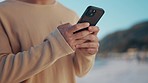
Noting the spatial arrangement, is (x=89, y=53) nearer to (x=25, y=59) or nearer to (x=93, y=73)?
(x=25, y=59)

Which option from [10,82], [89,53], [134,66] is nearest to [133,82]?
[134,66]

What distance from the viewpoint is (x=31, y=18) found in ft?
1.59

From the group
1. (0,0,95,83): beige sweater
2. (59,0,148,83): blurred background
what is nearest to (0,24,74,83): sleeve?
(0,0,95,83): beige sweater

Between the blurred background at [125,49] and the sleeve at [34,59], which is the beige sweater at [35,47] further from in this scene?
the blurred background at [125,49]

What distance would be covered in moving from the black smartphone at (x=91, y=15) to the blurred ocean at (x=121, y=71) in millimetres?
1140

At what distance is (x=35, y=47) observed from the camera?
0.43m

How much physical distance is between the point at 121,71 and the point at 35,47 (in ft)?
4.32

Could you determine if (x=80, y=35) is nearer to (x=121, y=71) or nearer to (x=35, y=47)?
(x=35, y=47)

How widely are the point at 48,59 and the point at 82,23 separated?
0.08 m

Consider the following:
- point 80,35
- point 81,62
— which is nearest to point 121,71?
point 81,62

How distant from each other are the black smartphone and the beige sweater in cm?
6

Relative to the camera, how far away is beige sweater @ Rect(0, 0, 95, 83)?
1.38 feet

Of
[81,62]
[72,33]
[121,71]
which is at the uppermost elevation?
[72,33]

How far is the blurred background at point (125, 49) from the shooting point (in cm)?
153
